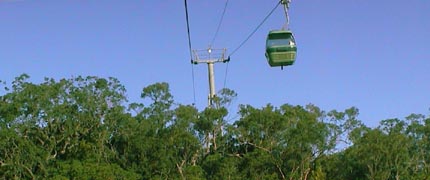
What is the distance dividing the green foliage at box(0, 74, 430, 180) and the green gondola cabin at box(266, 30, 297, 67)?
2960 cm

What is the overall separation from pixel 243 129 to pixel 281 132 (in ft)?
7.66

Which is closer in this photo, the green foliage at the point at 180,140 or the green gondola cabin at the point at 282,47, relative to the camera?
the green gondola cabin at the point at 282,47

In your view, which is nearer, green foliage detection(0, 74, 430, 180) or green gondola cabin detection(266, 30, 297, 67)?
green gondola cabin detection(266, 30, 297, 67)

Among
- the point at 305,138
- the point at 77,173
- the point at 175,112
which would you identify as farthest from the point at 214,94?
the point at 77,173

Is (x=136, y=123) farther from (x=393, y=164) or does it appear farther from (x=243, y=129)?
(x=393, y=164)

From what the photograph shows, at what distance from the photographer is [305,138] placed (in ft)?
142

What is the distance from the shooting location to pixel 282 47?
1243 cm

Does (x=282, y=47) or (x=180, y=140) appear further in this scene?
(x=180, y=140)

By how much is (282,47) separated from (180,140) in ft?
104

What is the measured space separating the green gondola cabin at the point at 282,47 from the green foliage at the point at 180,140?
29603 millimetres

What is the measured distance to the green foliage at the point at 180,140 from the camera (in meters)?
42.8

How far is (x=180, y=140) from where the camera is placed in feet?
143

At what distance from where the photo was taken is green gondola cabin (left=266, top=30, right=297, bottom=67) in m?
12.4

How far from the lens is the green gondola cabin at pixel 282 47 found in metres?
12.4
